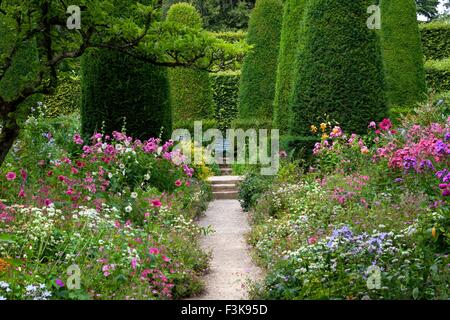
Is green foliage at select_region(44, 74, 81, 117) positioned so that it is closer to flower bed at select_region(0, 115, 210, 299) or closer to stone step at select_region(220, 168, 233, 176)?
stone step at select_region(220, 168, 233, 176)

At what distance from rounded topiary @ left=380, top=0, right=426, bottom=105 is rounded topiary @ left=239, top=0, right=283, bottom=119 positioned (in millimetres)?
3088

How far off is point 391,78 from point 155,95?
26.6ft

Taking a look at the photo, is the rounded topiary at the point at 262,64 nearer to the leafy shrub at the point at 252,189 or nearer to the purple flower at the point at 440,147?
the leafy shrub at the point at 252,189

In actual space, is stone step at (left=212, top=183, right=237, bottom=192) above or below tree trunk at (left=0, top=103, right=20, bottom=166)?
below

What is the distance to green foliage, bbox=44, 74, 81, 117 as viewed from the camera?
2028cm

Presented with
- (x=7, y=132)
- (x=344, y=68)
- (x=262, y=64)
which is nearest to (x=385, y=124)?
(x=344, y=68)

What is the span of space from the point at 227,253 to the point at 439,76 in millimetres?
13612

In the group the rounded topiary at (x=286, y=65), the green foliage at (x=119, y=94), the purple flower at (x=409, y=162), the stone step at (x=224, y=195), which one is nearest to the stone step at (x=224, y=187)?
the stone step at (x=224, y=195)

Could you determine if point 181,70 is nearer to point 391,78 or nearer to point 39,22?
point 391,78

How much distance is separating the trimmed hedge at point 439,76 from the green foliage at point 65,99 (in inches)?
450

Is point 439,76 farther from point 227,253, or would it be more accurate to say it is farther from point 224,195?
point 227,253

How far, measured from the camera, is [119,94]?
10742 millimetres

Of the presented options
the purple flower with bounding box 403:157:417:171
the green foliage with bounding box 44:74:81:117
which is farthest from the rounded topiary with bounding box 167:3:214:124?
the purple flower with bounding box 403:157:417:171
